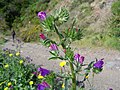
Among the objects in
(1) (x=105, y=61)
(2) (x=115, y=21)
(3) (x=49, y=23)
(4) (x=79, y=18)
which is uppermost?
(4) (x=79, y=18)

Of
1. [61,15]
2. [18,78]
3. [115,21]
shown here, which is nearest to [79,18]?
[115,21]

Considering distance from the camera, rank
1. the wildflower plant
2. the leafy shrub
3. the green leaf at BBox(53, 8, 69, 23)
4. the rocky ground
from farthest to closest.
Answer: the leafy shrub → the rocky ground → the wildflower plant → the green leaf at BBox(53, 8, 69, 23)

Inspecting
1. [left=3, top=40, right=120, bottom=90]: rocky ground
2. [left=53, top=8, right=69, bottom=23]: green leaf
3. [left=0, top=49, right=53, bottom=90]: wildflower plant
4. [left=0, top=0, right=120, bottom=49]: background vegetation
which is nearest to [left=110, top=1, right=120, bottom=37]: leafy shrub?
[left=0, top=0, right=120, bottom=49]: background vegetation

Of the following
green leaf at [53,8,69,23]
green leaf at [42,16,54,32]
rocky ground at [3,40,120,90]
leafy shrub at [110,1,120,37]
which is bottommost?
green leaf at [42,16,54,32]

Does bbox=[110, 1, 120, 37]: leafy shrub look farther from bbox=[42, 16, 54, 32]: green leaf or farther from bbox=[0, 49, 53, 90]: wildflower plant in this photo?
bbox=[42, 16, 54, 32]: green leaf

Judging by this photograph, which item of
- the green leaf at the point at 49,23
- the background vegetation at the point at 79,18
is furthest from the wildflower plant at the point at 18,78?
the background vegetation at the point at 79,18

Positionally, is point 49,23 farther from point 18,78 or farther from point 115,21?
point 115,21

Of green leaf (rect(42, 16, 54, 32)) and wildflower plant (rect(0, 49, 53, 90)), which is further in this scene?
Result: wildflower plant (rect(0, 49, 53, 90))

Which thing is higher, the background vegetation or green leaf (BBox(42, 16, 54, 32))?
the background vegetation

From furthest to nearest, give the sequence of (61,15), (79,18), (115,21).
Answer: (79,18), (115,21), (61,15)

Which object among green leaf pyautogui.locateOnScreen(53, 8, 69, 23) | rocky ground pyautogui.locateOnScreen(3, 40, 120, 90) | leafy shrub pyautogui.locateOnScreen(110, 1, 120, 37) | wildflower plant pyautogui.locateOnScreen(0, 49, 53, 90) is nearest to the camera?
green leaf pyautogui.locateOnScreen(53, 8, 69, 23)

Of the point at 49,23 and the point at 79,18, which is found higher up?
the point at 79,18

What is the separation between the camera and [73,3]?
19906 mm

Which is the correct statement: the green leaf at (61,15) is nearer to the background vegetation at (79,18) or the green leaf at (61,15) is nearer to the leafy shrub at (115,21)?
the background vegetation at (79,18)
